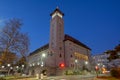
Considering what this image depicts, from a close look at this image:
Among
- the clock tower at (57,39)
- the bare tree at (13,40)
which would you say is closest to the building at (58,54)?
the clock tower at (57,39)

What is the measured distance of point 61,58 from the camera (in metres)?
62.2

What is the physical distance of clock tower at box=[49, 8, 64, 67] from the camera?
60.8 metres

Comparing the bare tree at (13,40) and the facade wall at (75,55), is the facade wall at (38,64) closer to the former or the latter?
the facade wall at (75,55)

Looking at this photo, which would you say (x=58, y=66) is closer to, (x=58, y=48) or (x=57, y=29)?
(x=58, y=48)

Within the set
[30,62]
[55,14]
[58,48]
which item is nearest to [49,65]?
[58,48]

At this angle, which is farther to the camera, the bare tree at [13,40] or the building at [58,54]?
the building at [58,54]

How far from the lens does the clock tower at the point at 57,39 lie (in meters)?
60.8

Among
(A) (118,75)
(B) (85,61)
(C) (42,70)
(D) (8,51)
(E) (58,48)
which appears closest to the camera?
(A) (118,75)

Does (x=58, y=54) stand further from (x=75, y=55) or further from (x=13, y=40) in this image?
(x=13, y=40)

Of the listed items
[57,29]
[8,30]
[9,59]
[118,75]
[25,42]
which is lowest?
[118,75]

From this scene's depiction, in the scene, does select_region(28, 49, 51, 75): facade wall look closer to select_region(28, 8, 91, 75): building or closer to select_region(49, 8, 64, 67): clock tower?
select_region(28, 8, 91, 75): building

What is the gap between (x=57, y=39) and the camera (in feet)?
203

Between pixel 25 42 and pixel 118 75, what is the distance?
1697 cm

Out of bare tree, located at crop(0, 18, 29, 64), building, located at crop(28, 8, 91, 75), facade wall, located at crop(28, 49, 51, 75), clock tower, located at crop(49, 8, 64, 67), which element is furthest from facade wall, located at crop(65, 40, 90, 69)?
bare tree, located at crop(0, 18, 29, 64)
